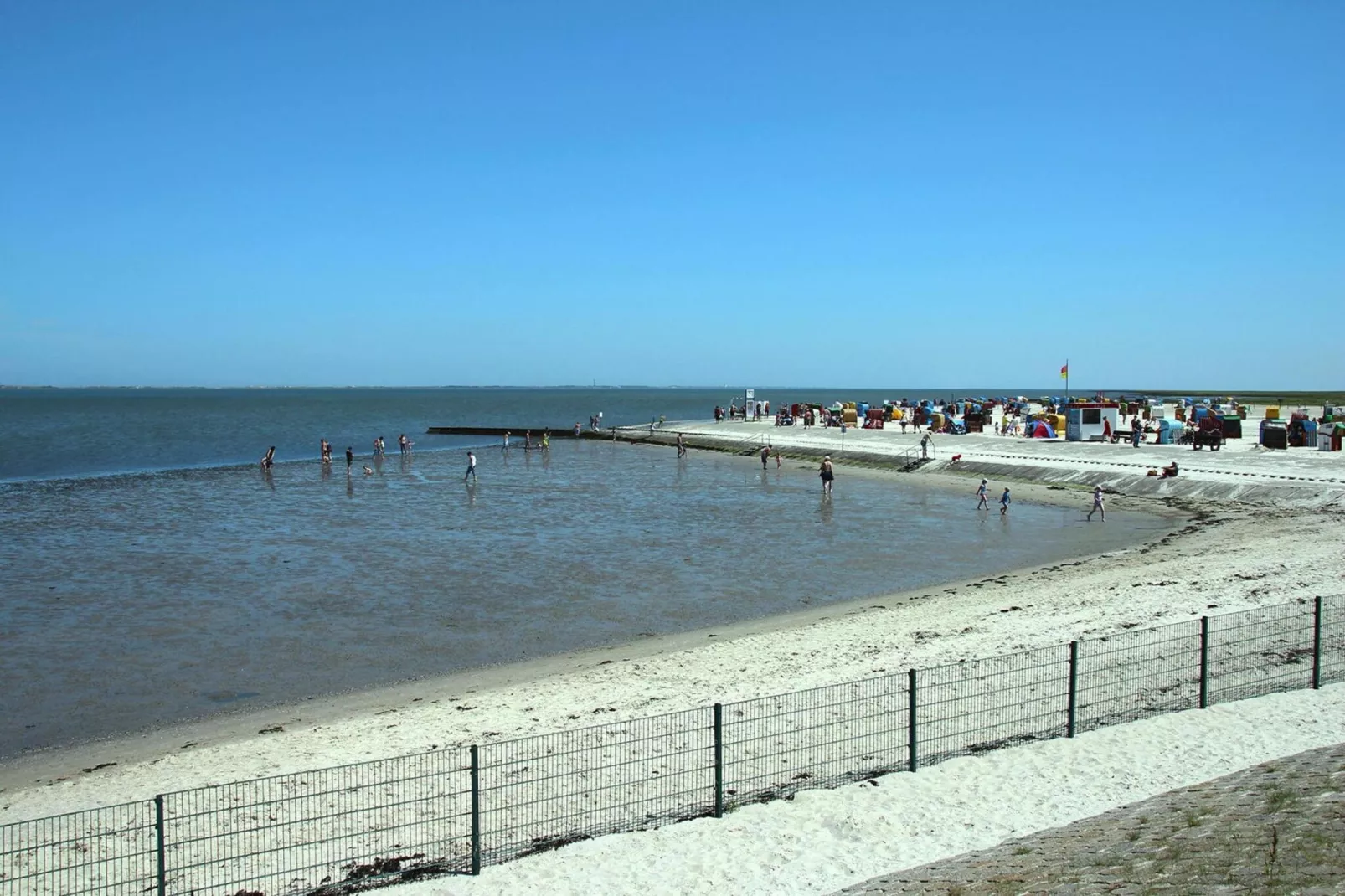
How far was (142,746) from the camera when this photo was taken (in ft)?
43.6

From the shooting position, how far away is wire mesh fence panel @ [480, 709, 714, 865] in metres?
9.45

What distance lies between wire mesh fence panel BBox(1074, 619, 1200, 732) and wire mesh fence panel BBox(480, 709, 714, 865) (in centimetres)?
481

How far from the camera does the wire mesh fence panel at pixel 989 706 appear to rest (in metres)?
11.4

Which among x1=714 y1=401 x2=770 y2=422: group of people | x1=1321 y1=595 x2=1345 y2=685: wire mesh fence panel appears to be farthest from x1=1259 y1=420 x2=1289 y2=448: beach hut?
x1=714 y1=401 x2=770 y2=422: group of people

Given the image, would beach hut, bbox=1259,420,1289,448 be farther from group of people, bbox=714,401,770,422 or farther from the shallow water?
group of people, bbox=714,401,770,422

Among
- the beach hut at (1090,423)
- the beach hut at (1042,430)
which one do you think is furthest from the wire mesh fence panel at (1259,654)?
the beach hut at (1042,430)

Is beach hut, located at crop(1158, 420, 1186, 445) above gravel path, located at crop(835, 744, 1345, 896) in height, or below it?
above

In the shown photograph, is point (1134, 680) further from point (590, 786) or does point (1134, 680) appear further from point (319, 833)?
point (319, 833)

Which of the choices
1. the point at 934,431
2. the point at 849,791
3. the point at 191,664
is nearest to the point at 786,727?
the point at 849,791

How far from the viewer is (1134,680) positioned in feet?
43.6

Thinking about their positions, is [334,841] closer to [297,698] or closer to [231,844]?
[231,844]

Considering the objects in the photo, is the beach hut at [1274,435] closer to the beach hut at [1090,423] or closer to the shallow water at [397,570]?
the beach hut at [1090,423]

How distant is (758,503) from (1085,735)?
98.4 ft

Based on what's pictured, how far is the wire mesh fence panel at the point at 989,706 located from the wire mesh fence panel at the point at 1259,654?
2.05 m
